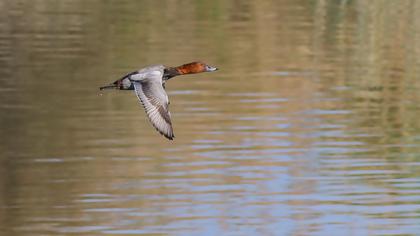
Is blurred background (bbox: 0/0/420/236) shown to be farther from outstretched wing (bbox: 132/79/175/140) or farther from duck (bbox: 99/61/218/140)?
outstretched wing (bbox: 132/79/175/140)

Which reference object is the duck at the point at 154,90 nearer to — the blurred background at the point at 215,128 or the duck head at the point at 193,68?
the duck head at the point at 193,68

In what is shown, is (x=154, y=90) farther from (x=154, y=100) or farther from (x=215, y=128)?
(x=215, y=128)

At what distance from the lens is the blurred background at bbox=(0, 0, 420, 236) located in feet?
41.4

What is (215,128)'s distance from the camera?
1577 centimetres

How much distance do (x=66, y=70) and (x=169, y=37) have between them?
3.12m

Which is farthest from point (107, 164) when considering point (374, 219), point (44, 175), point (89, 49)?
point (89, 49)

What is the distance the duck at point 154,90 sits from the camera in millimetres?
8891

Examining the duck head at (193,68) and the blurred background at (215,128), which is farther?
the blurred background at (215,128)

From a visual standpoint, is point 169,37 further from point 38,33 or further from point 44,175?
point 44,175

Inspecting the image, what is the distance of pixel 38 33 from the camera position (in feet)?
74.9

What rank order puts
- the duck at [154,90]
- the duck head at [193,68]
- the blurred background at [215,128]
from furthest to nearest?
the blurred background at [215,128], the duck head at [193,68], the duck at [154,90]

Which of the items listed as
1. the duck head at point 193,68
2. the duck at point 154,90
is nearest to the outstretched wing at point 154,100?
the duck at point 154,90

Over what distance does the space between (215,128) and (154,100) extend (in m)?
6.80

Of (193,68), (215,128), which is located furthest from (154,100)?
(215,128)
